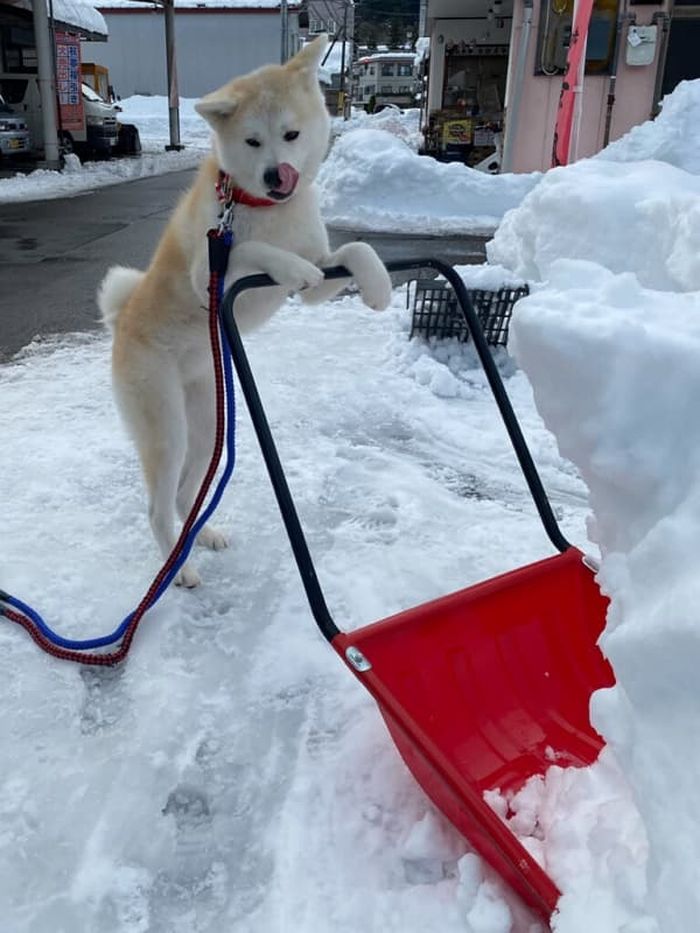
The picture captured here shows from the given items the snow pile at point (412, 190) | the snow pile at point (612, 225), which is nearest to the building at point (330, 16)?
the snow pile at point (412, 190)

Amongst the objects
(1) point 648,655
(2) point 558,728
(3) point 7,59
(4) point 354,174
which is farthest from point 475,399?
(3) point 7,59

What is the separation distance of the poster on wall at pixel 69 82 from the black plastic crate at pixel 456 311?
15.2 metres

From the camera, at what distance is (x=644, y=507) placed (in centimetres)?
136

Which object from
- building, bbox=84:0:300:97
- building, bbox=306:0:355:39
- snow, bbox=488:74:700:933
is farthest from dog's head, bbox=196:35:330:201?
building, bbox=84:0:300:97

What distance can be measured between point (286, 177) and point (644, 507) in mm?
1378

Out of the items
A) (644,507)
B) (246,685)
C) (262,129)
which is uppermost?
(262,129)

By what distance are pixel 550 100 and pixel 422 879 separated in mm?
11825

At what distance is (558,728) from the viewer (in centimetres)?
194

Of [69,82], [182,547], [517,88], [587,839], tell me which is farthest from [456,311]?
[69,82]

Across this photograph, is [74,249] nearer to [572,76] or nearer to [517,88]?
[572,76]

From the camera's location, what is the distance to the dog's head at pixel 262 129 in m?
2.18

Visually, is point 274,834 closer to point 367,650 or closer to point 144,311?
point 367,650

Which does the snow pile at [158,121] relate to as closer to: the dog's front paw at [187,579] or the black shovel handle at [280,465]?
the dog's front paw at [187,579]

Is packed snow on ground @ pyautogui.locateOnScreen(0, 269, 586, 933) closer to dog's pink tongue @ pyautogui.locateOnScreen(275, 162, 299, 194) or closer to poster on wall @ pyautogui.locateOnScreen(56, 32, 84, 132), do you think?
dog's pink tongue @ pyautogui.locateOnScreen(275, 162, 299, 194)
